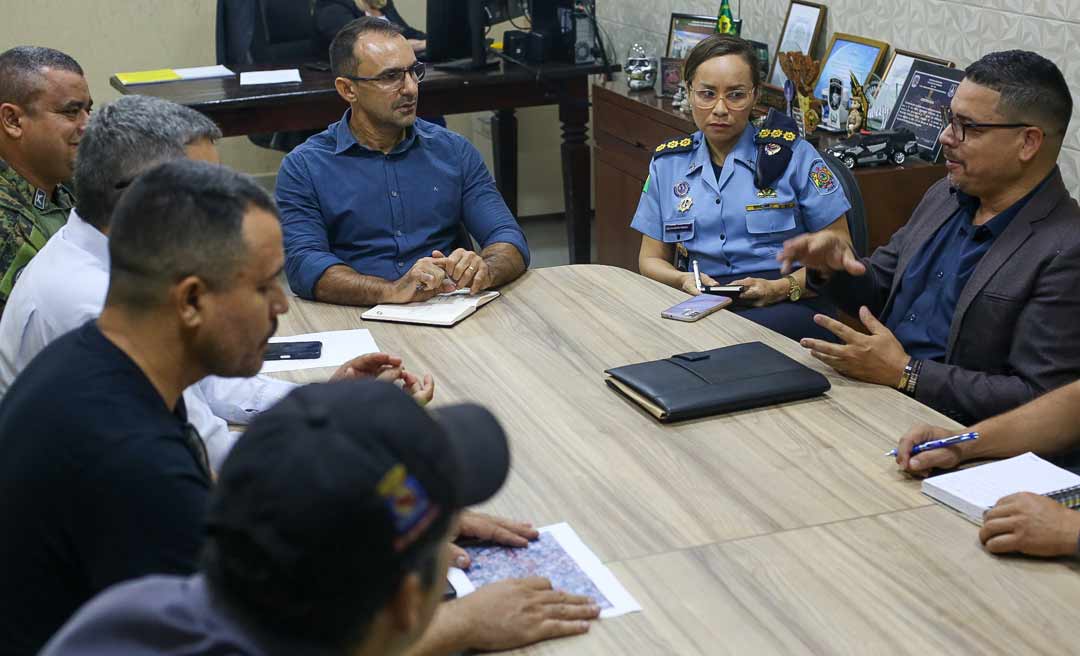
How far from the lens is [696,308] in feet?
8.84

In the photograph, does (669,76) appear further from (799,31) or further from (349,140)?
(349,140)

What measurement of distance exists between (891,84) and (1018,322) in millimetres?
1590

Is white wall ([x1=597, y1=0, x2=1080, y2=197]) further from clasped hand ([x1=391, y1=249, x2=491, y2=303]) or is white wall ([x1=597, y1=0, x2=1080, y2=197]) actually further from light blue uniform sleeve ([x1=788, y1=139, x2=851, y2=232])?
clasped hand ([x1=391, y1=249, x2=491, y2=303])

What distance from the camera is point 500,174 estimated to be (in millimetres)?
5484

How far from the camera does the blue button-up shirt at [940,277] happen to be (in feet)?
8.30

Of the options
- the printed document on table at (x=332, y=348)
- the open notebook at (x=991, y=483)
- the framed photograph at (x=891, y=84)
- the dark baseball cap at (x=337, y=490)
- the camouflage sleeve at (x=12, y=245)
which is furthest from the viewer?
the framed photograph at (x=891, y=84)

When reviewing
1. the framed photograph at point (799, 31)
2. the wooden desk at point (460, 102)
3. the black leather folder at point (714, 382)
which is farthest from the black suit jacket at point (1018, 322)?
the wooden desk at point (460, 102)

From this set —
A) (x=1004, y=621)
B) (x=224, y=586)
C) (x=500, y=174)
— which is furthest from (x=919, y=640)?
(x=500, y=174)

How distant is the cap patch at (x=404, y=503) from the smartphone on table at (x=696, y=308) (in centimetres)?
183

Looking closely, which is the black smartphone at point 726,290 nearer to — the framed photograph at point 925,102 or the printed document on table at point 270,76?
the framed photograph at point 925,102

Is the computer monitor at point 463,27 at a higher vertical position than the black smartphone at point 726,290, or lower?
higher

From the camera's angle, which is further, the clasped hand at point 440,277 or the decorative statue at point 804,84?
the decorative statue at point 804,84

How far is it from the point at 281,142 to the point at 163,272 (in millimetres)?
4160

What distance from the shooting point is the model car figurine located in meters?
3.45
